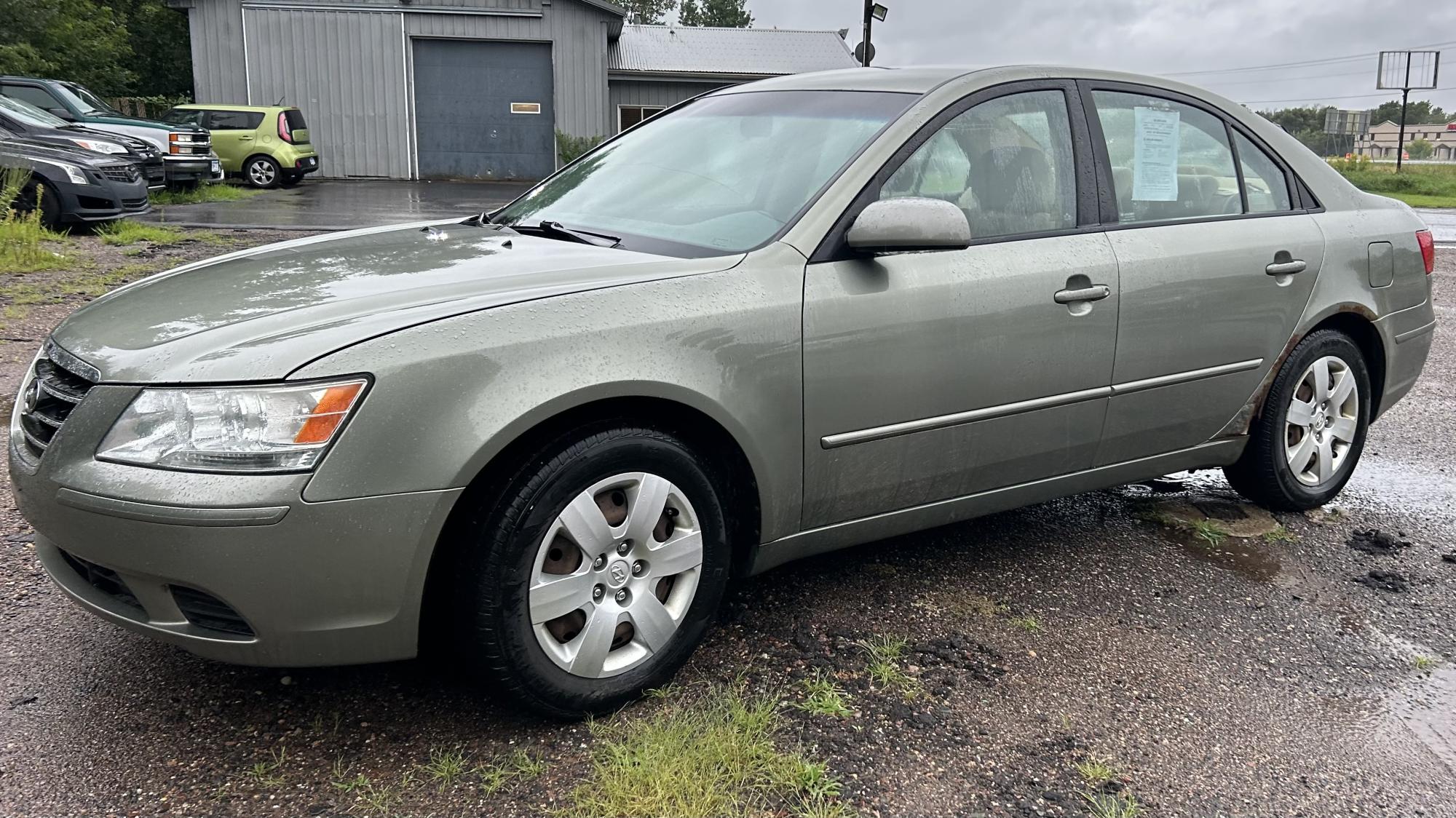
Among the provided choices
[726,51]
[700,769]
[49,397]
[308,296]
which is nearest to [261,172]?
[726,51]

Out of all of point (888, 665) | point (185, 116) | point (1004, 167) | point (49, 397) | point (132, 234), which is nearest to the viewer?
point (49, 397)

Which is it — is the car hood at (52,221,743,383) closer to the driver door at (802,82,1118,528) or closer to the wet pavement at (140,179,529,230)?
the driver door at (802,82,1118,528)

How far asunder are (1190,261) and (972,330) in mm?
985

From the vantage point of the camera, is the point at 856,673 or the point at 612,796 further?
the point at 856,673

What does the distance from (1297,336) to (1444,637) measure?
114 cm

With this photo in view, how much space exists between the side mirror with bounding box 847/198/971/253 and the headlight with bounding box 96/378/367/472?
1.33 meters

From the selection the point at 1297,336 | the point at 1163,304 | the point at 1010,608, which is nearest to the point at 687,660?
the point at 1010,608

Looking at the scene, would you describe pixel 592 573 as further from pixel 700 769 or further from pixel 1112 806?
pixel 1112 806

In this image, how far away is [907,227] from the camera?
284cm

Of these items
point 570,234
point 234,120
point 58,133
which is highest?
point 234,120

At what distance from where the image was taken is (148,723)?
8.46 feet

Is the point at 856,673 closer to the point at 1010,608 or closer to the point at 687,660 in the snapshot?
the point at 687,660

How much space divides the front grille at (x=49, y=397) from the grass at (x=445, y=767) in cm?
109

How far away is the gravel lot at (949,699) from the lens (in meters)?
2.39
